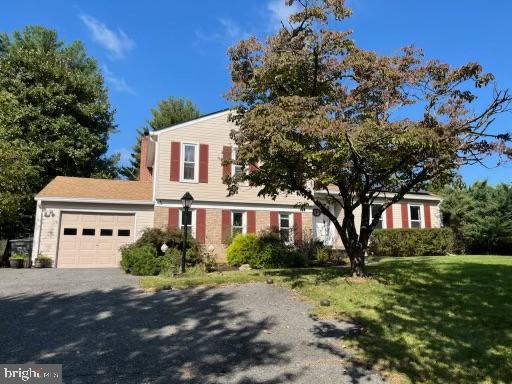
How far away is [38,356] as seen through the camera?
218 inches

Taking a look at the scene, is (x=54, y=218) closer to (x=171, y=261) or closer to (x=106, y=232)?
(x=106, y=232)

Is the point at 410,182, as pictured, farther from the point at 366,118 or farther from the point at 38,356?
the point at 38,356

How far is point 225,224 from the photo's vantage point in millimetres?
19266

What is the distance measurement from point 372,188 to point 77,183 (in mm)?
14414

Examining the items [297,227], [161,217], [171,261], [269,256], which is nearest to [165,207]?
[161,217]

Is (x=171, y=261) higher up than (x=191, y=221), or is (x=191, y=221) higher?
Answer: (x=191, y=221)

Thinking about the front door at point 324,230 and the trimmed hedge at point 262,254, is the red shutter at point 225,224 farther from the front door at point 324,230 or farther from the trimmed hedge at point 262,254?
the front door at point 324,230

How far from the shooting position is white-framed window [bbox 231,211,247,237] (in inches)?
769

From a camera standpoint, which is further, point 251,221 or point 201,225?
point 251,221

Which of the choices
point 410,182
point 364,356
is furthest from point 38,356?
point 410,182

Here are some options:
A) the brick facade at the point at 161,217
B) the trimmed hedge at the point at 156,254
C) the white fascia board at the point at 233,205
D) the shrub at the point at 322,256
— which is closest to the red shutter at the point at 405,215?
the white fascia board at the point at 233,205

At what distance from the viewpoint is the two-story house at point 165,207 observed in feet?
58.3

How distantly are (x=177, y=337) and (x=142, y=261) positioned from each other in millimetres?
7919

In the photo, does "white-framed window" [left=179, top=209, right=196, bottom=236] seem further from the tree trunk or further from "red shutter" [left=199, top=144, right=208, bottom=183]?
the tree trunk
